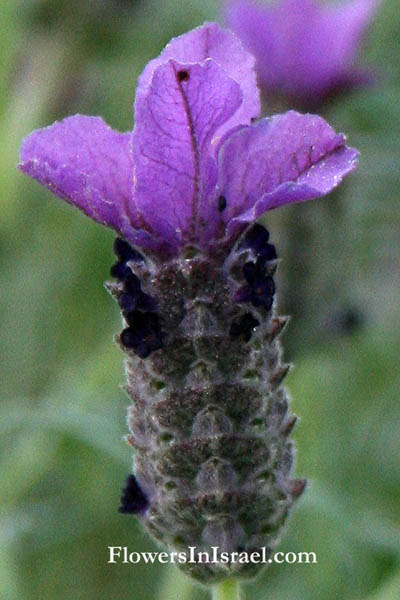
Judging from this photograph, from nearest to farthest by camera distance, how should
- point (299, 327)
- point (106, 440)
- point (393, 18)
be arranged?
point (106, 440) < point (299, 327) < point (393, 18)

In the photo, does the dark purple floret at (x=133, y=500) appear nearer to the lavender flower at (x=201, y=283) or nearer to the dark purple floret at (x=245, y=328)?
the lavender flower at (x=201, y=283)

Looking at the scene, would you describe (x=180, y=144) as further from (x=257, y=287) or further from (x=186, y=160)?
(x=257, y=287)

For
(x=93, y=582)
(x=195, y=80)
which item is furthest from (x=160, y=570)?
(x=195, y=80)

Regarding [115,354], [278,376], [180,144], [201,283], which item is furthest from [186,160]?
[115,354]

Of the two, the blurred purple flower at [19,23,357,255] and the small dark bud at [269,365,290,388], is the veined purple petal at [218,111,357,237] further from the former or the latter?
the small dark bud at [269,365,290,388]

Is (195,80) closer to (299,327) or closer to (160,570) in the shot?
(299,327)
